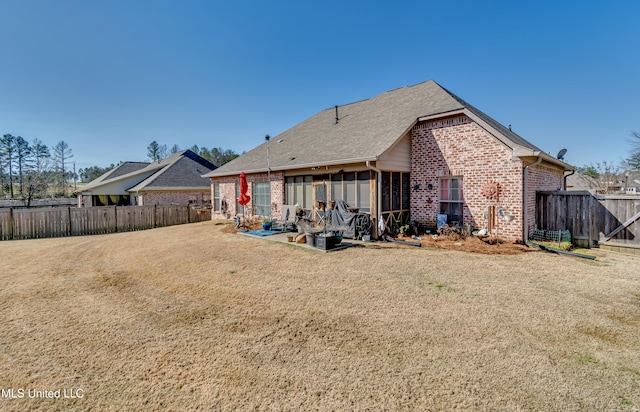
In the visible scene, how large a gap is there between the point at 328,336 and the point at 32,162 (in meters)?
68.7

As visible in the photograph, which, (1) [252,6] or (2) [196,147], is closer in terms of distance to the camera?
(1) [252,6]

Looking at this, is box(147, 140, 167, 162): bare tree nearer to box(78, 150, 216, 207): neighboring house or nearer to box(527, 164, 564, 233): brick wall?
box(78, 150, 216, 207): neighboring house

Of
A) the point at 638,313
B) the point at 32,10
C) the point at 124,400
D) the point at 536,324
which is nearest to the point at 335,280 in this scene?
the point at 536,324

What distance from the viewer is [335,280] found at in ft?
19.3

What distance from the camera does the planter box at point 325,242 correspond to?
845cm

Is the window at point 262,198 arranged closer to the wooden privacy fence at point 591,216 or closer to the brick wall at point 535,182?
the brick wall at point 535,182

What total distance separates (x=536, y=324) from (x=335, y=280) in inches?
132

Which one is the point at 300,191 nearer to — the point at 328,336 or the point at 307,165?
the point at 307,165

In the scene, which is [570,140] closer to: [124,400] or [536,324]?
[536,324]

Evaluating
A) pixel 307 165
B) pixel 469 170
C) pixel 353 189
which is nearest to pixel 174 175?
pixel 307 165

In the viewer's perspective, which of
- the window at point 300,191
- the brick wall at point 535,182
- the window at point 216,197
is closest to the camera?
the brick wall at point 535,182

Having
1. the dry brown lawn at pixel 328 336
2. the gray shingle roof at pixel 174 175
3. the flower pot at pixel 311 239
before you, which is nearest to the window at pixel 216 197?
the gray shingle roof at pixel 174 175

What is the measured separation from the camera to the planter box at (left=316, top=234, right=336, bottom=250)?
845cm

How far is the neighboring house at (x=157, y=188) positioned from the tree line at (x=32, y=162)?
92.4 ft
